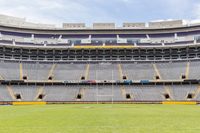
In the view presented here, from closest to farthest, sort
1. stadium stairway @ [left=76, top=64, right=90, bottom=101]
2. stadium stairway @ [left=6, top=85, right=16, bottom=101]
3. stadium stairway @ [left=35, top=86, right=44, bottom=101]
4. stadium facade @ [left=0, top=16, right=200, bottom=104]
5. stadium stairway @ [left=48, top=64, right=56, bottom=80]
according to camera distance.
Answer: stadium stairway @ [left=6, top=85, right=16, bottom=101] → stadium stairway @ [left=35, top=86, right=44, bottom=101] → stadium stairway @ [left=76, top=64, right=90, bottom=101] → stadium facade @ [left=0, top=16, right=200, bottom=104] → stadium stairway @ [left=48, top=64, right=56, bottom=80]

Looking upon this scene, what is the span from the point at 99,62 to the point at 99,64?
33.9 inches

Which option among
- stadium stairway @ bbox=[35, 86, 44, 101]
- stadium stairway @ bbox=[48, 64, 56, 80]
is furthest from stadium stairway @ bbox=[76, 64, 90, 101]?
stadium stairway @ bbox=[35, 86, 44, 101]

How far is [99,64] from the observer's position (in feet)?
304

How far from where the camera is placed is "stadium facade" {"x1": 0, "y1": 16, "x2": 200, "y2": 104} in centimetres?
7856

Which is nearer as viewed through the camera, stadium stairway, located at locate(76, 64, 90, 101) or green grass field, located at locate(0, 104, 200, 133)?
green grass field, located at locate(0, 104, 200, 133)

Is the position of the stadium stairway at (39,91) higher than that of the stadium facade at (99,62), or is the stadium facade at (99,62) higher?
the stadium facade at (99,62)

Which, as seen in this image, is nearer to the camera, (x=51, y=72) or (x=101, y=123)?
(x=101, y=123)

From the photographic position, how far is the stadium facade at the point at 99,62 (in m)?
78.6

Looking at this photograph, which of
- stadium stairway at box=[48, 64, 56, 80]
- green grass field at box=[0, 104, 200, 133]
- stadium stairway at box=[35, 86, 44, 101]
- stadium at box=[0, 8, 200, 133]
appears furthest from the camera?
stadium stairway at box=[48, 64, 56, 80]

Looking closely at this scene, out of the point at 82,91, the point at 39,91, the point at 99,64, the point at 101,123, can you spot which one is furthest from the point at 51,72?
the point at 101,123

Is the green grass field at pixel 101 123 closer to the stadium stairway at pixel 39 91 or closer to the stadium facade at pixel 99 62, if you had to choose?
→ the stadium facade at pixel 99 62

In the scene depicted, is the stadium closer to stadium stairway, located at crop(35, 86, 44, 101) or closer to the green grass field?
stadium stairway, located at crop(35, 86, 44, 101)

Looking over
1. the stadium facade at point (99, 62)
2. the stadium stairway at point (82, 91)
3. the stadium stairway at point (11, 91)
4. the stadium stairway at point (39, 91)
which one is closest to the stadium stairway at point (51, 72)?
the stadium facade at point (99, 62)

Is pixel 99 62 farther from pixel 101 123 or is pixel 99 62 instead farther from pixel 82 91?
pixel 101 123
